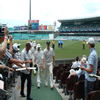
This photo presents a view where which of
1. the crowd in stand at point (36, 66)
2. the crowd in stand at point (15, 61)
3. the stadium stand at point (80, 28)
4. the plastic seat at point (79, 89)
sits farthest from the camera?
the stadium stand at point (80, 28)

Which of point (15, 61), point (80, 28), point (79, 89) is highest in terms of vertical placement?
point (80, 28)

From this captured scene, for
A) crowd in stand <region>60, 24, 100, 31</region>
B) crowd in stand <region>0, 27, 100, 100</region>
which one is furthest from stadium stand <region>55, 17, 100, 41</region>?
crowd in stand <region>0, 27, 100, 100</region>

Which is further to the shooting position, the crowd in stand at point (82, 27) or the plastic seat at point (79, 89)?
the crowd in stand at point (82, 27)

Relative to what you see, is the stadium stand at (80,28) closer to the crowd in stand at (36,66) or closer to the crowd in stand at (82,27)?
the crowd in stand at (82,27)

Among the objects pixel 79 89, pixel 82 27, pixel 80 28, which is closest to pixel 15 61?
pixel 79 89

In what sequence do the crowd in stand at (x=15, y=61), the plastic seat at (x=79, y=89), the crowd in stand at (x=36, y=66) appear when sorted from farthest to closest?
the plastic seat at (x=79, y=89) < the crowd in stand at (x=36, y=66) < the crowd in stand at (x=15, y=61)

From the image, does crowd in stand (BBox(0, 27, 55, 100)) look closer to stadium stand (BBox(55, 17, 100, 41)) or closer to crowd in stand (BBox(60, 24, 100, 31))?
stadium stand (BBox(55, 17, 100, 41))

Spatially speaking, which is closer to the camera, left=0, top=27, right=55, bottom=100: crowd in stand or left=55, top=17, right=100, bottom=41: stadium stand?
left=0, top=27, right=55, bottom=100: crowd in stand

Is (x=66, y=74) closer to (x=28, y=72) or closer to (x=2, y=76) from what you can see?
(x=28, y=72)

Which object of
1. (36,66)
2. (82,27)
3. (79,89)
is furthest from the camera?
(82,27)

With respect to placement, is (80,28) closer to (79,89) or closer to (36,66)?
(36,66)

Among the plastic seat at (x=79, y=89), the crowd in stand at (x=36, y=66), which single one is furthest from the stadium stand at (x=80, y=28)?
the plastic seat at (x=79, y=89)

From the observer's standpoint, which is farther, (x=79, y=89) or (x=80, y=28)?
(x=80, y=28)

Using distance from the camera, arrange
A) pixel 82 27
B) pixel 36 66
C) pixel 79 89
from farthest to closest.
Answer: pixel 82 27 → pixel 36 66 → pixel 79 89
